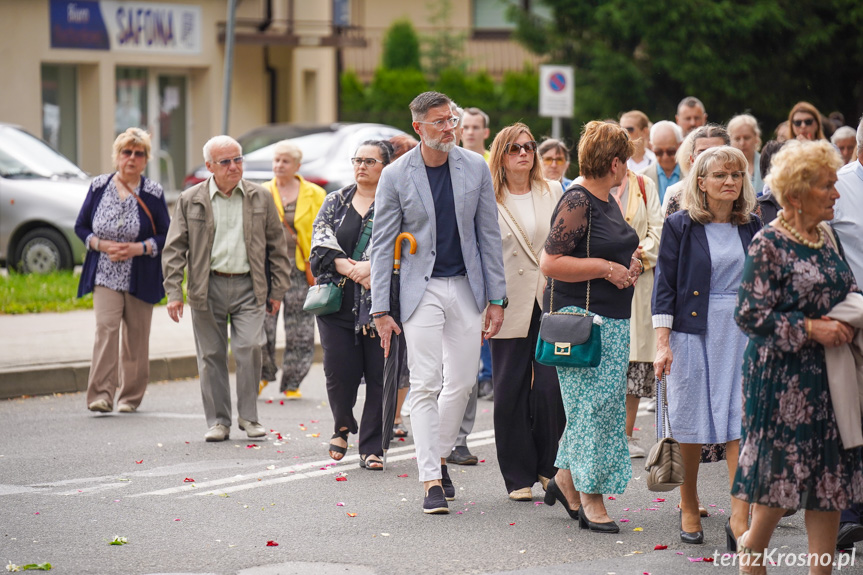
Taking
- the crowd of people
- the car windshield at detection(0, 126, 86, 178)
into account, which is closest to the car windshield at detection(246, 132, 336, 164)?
the car windshield at detection(0, 126, 86, 178)

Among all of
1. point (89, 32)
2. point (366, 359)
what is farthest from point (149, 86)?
point (366, 359)

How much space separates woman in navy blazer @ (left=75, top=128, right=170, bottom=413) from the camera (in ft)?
31.0

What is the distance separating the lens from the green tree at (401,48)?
119 feet

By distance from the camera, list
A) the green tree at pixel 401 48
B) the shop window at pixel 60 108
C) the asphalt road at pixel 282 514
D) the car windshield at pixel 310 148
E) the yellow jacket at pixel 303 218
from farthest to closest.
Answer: the green tree at pixel 401 48 → the shop window at pixel 60 108 → the car windshield at pixel 310 148 → the yellow jacket at pixel 303 218 → the asphalt road at pixel 282 514

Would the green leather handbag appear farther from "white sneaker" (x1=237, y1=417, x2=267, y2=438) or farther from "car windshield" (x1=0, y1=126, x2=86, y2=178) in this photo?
"car windshield" (x1=0, y1=126, x2=86, y2=178)

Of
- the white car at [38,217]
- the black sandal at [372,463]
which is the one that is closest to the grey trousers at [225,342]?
the black sandal at [372,463]

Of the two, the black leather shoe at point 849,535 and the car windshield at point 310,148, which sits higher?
the car windshield at point 310,148

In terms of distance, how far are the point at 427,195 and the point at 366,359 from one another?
5.83 feet

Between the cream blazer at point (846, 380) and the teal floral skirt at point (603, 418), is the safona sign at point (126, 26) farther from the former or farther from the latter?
the cream blazer at point (846, 380)

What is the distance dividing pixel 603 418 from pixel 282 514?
5.61 ft

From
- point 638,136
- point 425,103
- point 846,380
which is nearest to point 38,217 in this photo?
point 638,136

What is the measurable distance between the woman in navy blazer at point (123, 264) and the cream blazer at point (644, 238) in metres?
3.55

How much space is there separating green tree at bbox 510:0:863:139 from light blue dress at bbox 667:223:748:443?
1520 centimetres

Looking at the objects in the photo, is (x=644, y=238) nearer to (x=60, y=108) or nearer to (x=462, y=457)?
(x=462, y=457)
